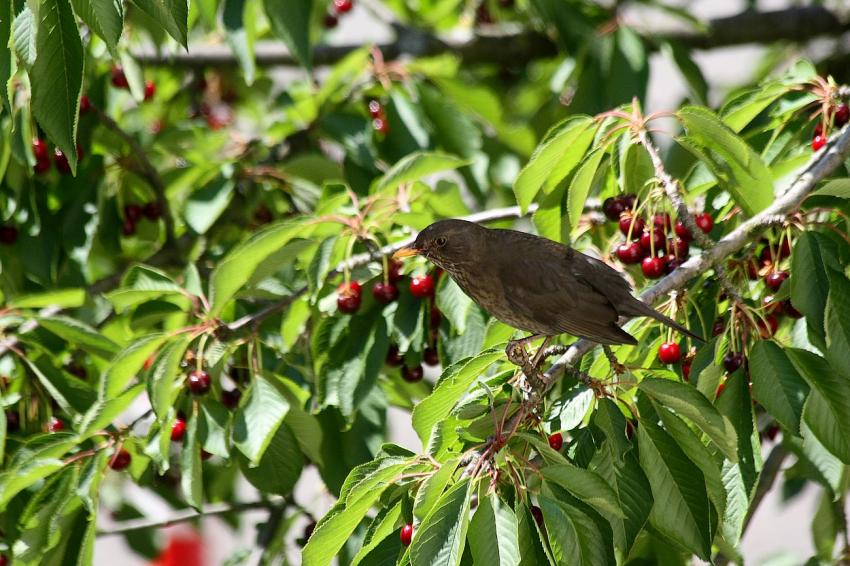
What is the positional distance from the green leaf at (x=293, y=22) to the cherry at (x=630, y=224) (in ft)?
4.11

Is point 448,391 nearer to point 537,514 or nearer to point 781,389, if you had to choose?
point 537,514

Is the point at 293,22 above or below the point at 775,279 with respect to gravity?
above

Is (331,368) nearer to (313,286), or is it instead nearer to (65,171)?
(313,286)

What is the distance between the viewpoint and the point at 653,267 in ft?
11.0

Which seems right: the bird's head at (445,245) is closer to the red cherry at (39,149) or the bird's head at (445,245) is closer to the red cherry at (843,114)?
the red cherry at (843,114)

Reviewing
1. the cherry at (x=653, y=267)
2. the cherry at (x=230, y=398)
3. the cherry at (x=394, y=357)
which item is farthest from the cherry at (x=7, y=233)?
the cherry at (x=653, y=267)

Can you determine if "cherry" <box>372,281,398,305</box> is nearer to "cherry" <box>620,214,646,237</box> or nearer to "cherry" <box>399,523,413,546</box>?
"cherry" <box>620,214,646,237</box>

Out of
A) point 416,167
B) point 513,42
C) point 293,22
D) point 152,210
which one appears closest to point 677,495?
point 416,167

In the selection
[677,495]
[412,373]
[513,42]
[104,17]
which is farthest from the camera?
[513,42]

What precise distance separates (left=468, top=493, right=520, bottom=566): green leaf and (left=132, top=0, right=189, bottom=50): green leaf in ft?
3.91

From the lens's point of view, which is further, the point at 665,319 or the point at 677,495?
the point at 665,319

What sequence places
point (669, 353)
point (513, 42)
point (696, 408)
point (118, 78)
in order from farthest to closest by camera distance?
point (513, 42), point (118, 78), point (669, 353), point (696, 408)

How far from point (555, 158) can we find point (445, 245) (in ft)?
1.43

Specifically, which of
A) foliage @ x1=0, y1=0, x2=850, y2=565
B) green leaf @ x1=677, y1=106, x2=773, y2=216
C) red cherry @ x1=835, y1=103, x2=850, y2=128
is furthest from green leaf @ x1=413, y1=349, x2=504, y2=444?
red cherry @ x1=835, y1=103, x2=850, y2=128
